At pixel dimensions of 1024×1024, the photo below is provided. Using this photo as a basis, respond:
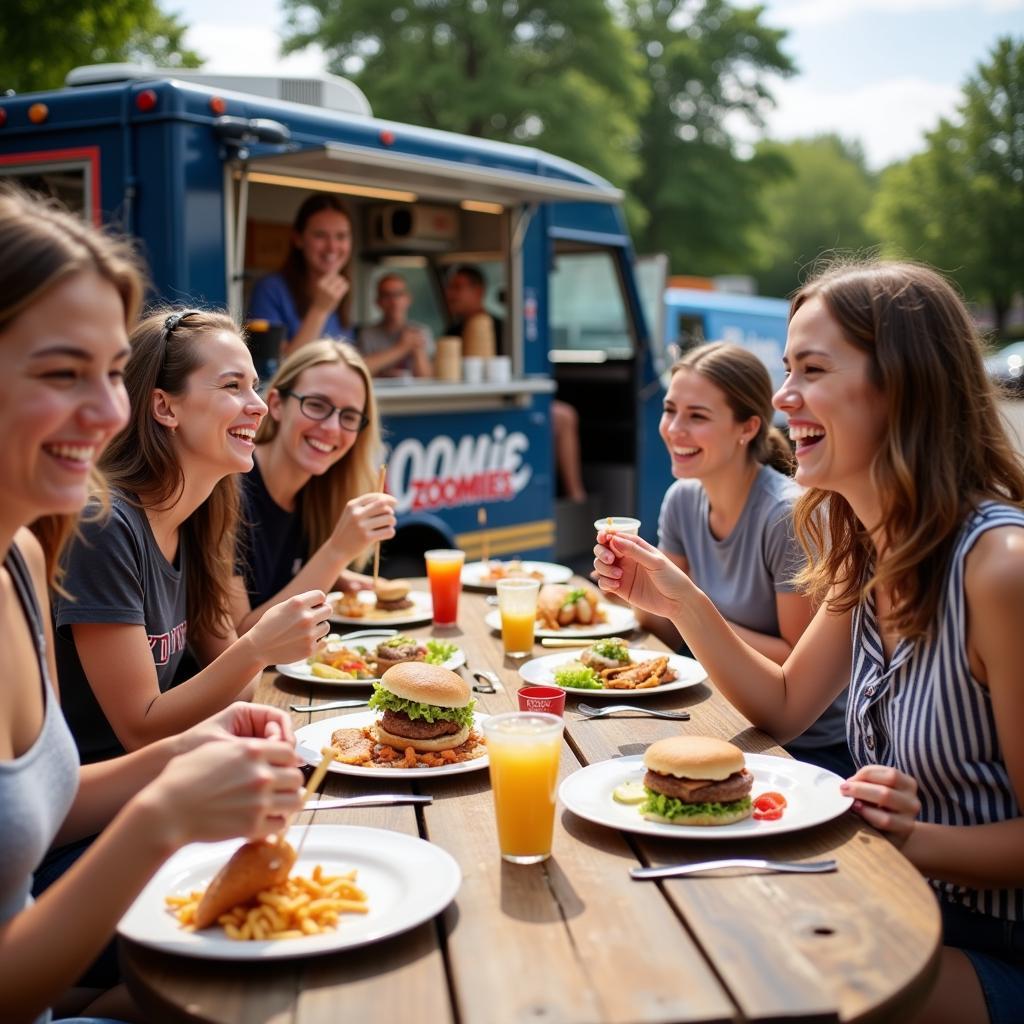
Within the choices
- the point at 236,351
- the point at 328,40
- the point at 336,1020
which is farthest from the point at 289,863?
the point at 328,40

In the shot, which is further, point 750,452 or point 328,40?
point 328,40

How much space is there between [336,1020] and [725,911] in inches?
22.5

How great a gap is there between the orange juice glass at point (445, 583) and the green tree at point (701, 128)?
25111mm

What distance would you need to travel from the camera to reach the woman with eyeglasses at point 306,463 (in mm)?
3734

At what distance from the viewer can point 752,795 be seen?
6.62 ft

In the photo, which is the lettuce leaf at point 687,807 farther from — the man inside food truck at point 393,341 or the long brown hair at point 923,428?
the man inside food truck at point 393,341

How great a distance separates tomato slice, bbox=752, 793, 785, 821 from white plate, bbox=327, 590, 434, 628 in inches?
66.5

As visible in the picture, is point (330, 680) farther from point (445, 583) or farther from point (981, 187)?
point (981, 187)

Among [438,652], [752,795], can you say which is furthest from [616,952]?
[438,652]

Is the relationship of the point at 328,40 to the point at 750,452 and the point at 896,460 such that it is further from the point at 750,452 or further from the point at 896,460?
the point at 896,460

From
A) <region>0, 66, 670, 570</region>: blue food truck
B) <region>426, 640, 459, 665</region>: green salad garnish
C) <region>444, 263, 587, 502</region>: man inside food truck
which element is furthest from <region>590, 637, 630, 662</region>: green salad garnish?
<region>444, 263, 587, 502</region>: man inside food truck

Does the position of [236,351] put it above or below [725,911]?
above

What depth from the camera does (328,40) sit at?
22969mm

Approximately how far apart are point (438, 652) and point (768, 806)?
1230mm
